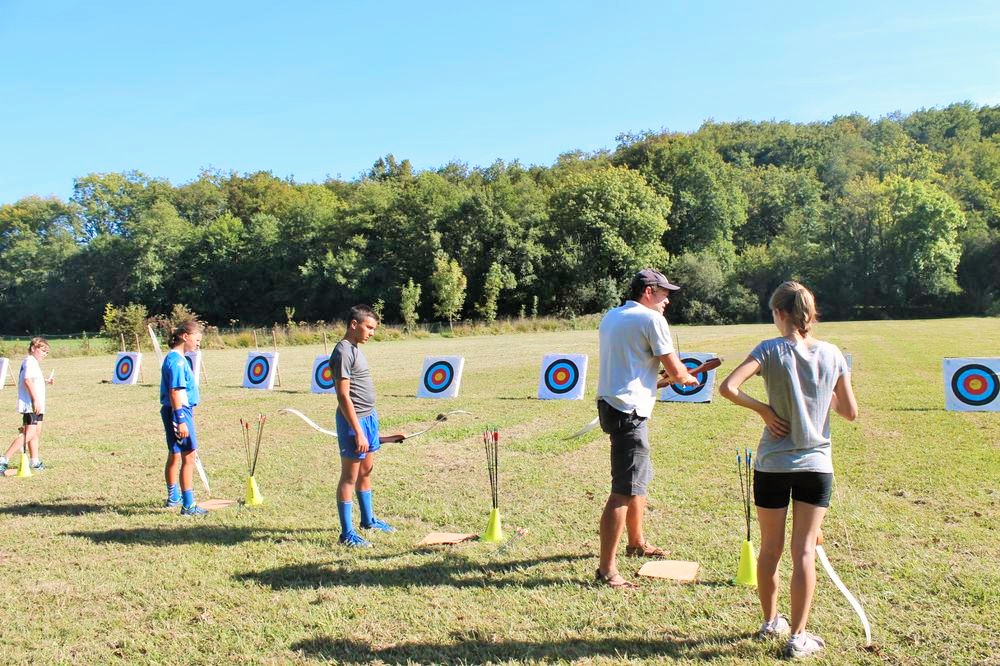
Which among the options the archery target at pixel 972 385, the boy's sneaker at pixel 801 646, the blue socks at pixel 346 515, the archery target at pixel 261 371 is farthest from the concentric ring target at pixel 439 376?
the boy's sneaker at pixel 801 646

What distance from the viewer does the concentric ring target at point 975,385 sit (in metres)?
10.1

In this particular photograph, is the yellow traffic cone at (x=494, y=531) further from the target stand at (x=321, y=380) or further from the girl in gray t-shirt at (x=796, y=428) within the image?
the target stand at (x=321, y=380)

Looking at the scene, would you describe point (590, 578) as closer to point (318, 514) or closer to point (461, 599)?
point (461, 599)

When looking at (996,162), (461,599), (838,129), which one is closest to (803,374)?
(461,599)

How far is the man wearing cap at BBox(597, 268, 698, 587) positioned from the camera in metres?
4.02

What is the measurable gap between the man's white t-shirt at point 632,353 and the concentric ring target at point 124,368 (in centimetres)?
1771

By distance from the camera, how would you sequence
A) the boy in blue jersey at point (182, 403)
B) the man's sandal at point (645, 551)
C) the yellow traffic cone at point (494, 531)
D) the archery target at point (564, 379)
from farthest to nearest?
the archery target at point (564, 379)
the boy in blue jersey at point (182, 403)
the yellow traffic cone at point (494, 531)
the man's sandal at point (645, 551)

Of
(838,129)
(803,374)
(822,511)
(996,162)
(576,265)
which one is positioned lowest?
(822,511)

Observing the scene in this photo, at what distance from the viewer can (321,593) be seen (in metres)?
4.22

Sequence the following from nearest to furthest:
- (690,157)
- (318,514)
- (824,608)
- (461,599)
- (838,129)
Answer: (824,608), (461,599), (318,514), (690,157), (838,129)

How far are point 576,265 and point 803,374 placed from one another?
5236cm

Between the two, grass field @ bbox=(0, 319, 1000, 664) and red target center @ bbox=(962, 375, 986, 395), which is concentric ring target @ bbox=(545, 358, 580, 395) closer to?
grass field @ bbox=(0, 319, 1000, 664)

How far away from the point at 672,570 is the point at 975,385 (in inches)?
319

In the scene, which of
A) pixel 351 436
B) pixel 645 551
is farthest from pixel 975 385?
pixel 351 436
